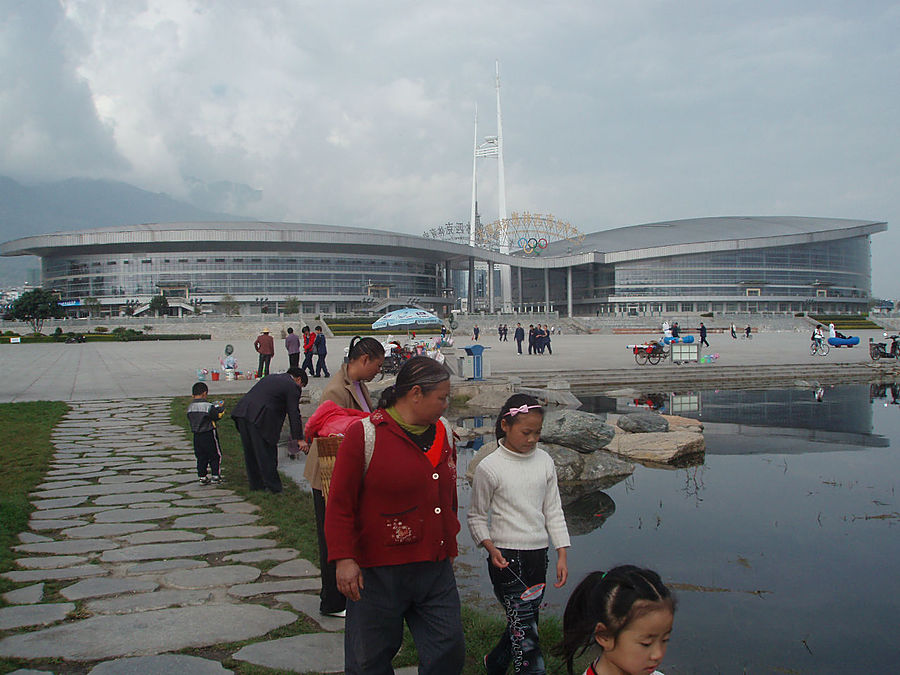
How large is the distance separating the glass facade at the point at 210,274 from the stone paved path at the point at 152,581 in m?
78.3

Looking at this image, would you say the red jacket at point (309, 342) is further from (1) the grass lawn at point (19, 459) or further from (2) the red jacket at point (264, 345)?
(1) the grass lawn at point (19, 459)

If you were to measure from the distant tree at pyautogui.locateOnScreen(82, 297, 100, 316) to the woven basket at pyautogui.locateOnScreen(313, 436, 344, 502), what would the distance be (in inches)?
3314

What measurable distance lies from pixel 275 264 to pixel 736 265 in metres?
59.4

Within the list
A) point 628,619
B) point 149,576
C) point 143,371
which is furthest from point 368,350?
point 143,371

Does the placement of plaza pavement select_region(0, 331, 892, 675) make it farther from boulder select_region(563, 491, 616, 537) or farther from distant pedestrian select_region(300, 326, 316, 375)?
distant pedestrian select_region(300, 326, 316, 375)

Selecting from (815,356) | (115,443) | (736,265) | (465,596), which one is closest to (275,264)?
(736,265)

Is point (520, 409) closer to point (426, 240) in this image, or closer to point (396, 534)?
point (396, 534)

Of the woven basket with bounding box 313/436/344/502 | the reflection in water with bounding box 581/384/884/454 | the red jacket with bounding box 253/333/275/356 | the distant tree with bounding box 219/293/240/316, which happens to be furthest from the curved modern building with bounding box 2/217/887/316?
the woven basket with bounding box 313/436/344/502

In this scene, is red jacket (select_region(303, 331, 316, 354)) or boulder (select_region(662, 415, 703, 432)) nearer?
boulder (select_region(662, 415, 703, 432))

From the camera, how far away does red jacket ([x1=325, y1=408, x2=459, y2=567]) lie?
8.35 feet

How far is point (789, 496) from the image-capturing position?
24.4ft

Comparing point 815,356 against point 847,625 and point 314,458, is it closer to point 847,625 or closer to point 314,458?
point 847,625

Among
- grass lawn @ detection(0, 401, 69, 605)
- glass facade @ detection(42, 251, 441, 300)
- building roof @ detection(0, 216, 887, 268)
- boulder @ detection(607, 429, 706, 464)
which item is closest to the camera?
grass lawn @ detection(0, 401, 69, 605)

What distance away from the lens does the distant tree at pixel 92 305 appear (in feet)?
263
